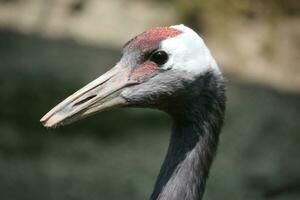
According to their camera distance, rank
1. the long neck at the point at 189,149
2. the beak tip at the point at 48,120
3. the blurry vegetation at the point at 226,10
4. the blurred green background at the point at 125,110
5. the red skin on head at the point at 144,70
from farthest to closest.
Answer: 1. the blurry vegetation at the point at 226,10
2. the blurred green background at the point at 125,110
3. the long neck at the point at 189,149
4. the red skin on head at the point at 144,70
5. the beak tip at the point at 48,120

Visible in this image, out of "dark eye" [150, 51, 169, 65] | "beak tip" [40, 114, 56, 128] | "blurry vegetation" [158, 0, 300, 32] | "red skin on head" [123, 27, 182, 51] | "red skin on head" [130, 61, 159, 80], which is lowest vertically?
"blurry vegetation" [158, 0, 300, 32]

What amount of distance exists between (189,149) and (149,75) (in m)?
0.45

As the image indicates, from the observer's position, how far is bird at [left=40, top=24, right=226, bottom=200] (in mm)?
3416

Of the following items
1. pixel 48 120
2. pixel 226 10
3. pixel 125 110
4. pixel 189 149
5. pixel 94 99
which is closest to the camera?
pixel 48 120

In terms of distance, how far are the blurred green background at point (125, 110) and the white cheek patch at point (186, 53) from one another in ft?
10.2

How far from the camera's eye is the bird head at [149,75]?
3.41m

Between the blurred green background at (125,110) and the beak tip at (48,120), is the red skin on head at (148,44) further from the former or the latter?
the blurred green background at (125,110)

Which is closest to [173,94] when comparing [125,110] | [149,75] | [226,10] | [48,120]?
[149,75]

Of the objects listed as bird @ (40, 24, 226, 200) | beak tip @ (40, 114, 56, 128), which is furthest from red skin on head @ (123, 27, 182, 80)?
beak tip @ (40, 114, 56, 128)

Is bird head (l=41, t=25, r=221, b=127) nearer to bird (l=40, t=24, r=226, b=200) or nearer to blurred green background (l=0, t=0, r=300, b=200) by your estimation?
bird (l=40, t=24, r=226, b=200)

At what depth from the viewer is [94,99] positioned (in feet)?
11.3

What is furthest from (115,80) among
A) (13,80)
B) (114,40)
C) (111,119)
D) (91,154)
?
(114,40)

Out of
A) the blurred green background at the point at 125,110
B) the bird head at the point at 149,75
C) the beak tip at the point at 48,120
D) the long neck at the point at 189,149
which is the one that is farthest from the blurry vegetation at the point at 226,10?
the beak tip at the point at 48,120

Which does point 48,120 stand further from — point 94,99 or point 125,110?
point 125,110
